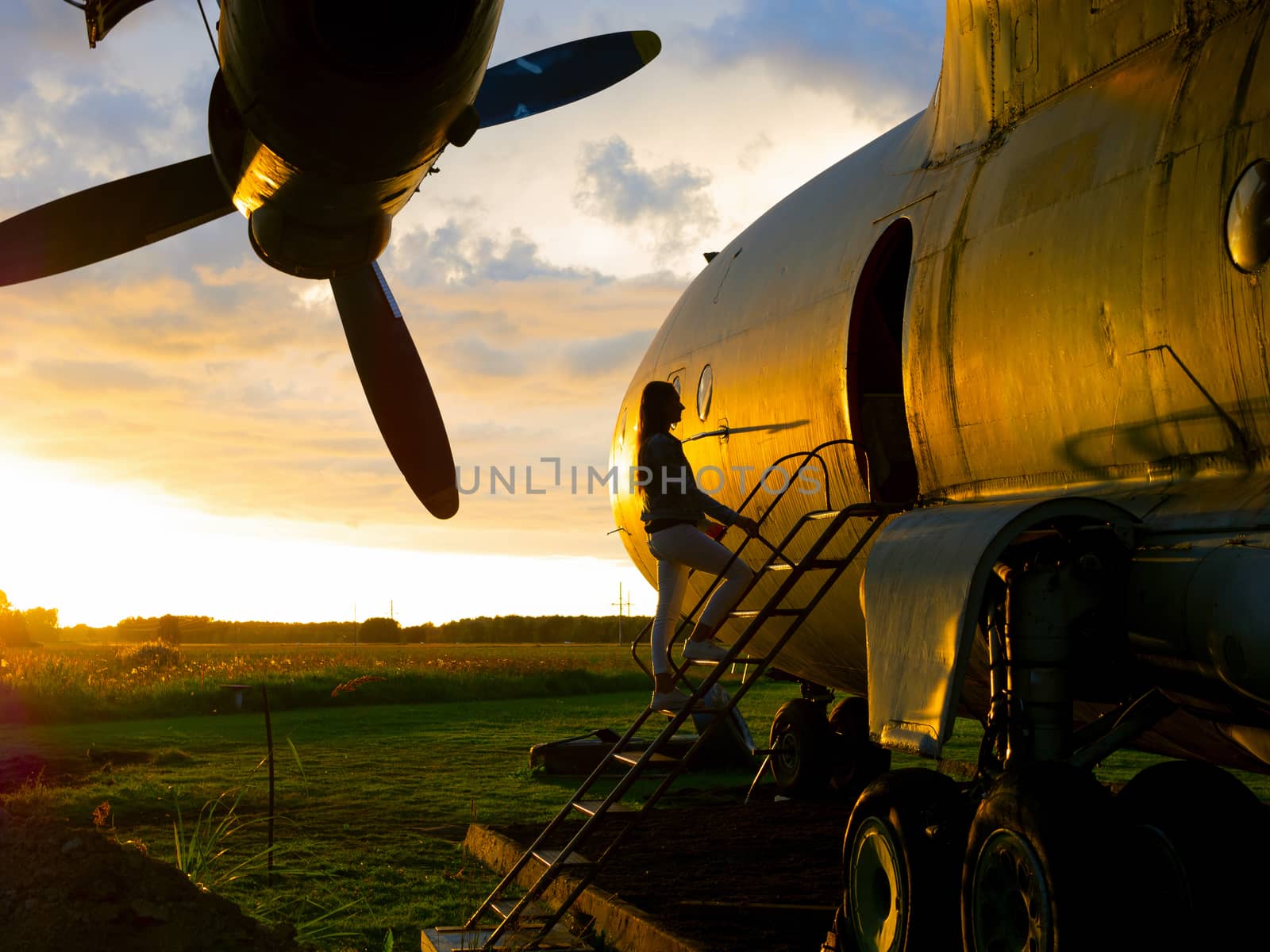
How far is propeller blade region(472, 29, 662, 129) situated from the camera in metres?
8.89

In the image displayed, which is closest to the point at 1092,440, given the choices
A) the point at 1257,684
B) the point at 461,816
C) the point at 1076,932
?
the point at 1257,684

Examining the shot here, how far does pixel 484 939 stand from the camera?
25.8 ft

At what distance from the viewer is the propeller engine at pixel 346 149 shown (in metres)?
4.91

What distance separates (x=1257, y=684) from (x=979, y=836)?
1.21 m

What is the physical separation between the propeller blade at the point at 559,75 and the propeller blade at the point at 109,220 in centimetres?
207

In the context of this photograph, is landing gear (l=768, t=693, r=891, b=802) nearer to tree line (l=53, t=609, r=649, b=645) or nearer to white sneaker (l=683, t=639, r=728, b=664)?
white sneaker (l=683, t=639, r=728, b=664)

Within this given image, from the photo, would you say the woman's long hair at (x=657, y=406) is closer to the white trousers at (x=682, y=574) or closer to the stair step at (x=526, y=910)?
the white trousers at (x=682, y=574)

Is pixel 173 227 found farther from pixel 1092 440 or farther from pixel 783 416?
pixel 1092 440

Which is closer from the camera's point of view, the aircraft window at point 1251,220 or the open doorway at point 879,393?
the aircraft window at point 1251,220

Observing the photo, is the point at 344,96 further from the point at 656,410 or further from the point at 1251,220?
the point at 656,410

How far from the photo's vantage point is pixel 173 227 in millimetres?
8180

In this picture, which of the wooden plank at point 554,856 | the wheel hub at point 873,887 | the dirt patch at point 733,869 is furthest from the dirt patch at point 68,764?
the wheel hub at point 873,887

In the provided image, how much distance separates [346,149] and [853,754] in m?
8.67

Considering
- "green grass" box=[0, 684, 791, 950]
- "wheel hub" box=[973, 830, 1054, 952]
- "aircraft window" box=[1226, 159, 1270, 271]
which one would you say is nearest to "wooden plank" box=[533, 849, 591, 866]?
"green grass" box=[0, 684, 791, 950]
